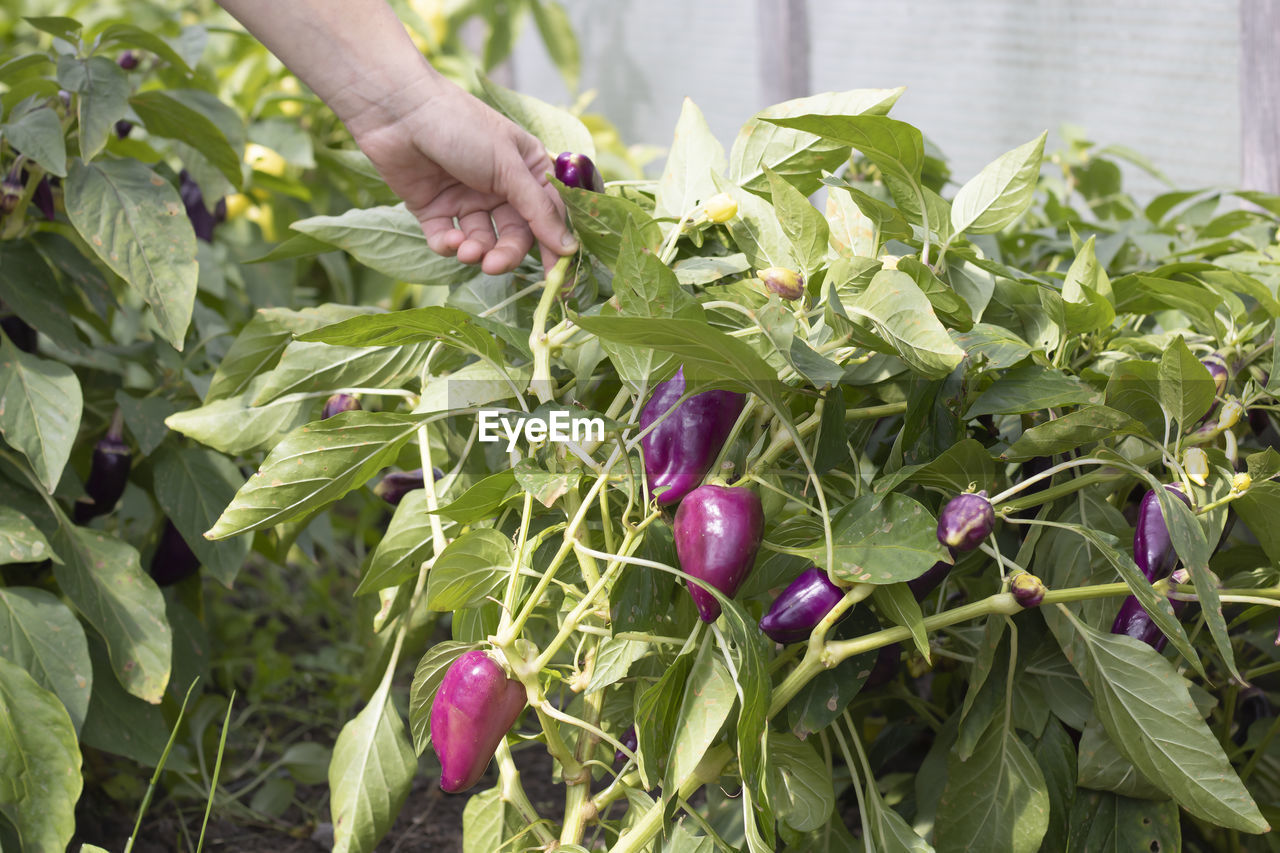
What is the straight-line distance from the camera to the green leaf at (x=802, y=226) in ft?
1.50

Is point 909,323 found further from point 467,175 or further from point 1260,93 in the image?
point 1260,93

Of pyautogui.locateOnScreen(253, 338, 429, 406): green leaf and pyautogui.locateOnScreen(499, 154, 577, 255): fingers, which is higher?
pyautogui.locateOnScreen(499, 154, 577, 255): fingers

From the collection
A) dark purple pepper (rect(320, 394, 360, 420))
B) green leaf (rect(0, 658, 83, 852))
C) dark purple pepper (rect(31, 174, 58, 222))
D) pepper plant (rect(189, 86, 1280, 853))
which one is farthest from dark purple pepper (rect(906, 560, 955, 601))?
dark purple pepper (rect(31, 174, 58, 222))

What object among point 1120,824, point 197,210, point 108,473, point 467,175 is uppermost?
point 467,175

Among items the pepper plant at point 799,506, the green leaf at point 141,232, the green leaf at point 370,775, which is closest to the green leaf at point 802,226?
the pepper plant at point 799,506

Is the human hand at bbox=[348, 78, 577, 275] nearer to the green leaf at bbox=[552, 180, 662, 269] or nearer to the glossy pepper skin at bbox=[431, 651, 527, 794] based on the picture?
the green leaf at bbox=[552, 180, 662, 269]

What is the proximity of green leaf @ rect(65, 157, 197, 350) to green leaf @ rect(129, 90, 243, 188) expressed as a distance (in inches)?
3.5

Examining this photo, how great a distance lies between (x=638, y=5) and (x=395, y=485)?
73.6 inches

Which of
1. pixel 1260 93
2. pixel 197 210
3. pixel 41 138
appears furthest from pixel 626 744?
pixel 1260 93

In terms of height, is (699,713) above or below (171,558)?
above

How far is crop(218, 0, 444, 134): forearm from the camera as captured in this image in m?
0.57

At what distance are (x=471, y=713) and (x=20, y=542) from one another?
0.40 metres

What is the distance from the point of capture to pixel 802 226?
465 millimetres

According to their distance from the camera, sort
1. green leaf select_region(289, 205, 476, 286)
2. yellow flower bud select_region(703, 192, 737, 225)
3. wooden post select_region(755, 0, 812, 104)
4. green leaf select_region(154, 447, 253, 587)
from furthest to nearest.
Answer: wooden post select_region(755, 0, 812, 104) → green leaf select_region(154, 447, 253, 587) → green leaf select_region(289, 205, 476, 286) → yellow flower bud select_region(703, 192, 737, 225)
